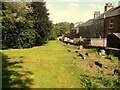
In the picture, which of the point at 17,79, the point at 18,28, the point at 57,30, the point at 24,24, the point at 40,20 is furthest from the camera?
the point at 57,30

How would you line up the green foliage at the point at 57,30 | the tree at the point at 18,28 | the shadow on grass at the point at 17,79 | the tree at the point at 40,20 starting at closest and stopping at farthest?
the shadow on grass at the point at 17,79, the tree at the point at 18,28, the tree at the point at 40,20, the green foliage at the point at 57,30

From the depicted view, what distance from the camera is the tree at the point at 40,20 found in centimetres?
4074

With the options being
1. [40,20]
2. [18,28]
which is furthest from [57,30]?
[18,28]

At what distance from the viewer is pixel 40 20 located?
40781 mm

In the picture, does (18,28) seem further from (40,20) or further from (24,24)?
(40,20)

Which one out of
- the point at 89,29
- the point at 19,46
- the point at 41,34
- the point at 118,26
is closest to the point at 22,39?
the point at 19,46

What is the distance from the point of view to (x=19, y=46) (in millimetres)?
37688

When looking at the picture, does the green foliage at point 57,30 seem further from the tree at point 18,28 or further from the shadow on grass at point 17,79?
the shadow on grass at point 17,79

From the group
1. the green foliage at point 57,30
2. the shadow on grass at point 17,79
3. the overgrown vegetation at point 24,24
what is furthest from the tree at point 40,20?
the shadow on grass at point 17,79

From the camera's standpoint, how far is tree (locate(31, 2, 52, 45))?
134 ft

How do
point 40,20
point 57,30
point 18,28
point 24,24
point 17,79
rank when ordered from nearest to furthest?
1. point 17,79
2. point 18,28
3. point 24,24
4. point 40,20
5. point 57,30

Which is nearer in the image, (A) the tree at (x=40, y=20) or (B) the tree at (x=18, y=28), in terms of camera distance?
Answer: (B) the tree at (x=18, y=28)

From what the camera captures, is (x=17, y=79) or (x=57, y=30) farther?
(x=57, y=30)

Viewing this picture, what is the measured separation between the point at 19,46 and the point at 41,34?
20.6ft
